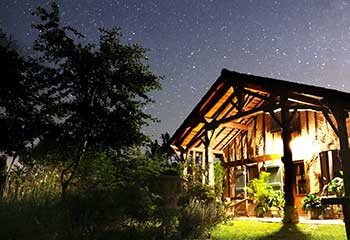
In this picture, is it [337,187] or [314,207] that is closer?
[337,187]

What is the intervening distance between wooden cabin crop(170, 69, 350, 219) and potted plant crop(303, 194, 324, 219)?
743 mm

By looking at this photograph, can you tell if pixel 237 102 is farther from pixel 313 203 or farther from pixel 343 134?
pixel 343 134

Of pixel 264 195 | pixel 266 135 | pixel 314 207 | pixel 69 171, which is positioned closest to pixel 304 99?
pixel 314 207

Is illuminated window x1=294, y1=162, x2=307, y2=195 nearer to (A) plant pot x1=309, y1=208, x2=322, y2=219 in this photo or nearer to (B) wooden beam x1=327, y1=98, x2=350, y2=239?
(A) plant pot x1=309, y1=208, x2=322, y2=219

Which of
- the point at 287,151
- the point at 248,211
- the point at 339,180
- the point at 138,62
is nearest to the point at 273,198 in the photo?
the point at 248,211

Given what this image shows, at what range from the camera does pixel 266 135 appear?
15836mm

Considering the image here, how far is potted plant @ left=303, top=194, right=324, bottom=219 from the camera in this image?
38.9 ft

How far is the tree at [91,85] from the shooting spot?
8.66 meters

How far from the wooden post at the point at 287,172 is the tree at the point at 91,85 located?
14.0 ft

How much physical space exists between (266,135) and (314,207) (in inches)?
181

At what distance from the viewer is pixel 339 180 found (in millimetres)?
11602

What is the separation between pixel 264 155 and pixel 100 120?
891 cm

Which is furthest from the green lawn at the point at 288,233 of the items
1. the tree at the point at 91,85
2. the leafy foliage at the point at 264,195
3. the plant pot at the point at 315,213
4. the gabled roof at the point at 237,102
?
the leafy foliage at the point at 264,195

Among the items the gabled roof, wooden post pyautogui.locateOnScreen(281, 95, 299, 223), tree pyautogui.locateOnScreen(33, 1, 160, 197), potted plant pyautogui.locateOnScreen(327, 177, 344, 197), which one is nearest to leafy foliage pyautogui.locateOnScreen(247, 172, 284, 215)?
the gabled roof
